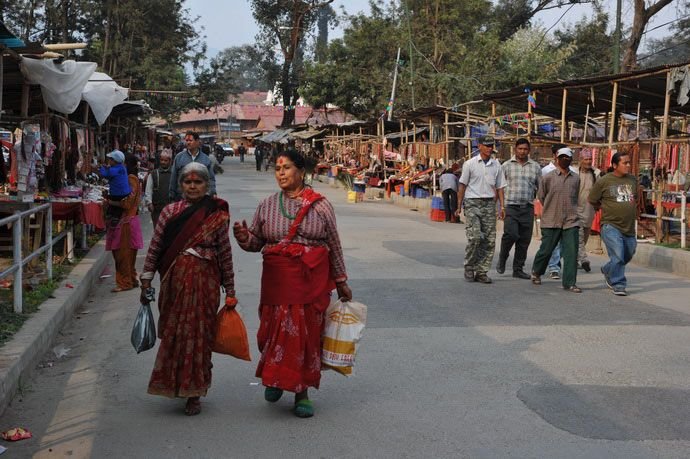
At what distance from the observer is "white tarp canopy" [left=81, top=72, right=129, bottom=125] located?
1390 centimetres

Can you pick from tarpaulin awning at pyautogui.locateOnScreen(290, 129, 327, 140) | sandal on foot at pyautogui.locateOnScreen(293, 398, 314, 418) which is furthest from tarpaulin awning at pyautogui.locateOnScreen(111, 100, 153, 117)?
tarpaulin awning at pyautogui.locateOnScreen(290, 129, 327, 140)

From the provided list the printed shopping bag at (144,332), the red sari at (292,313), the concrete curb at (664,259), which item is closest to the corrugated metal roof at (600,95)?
the concrete curb at (664,259)

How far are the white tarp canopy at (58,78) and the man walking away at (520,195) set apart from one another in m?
5.69

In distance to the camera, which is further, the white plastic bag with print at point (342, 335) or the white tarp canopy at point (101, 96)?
the white tarp canopy at point (101, 96)

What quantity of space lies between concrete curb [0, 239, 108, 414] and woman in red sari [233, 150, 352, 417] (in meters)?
1.65

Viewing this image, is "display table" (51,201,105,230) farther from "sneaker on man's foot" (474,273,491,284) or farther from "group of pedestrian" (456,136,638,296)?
"sneaker on man's foot" (474,273,491,284)

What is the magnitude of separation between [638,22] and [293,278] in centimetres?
2292

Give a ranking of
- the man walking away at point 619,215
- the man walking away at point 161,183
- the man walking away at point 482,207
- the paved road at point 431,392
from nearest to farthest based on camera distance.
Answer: the paved road at point 431,392 < the man walking away at point 619,215 < the man walking away at point 482,207 < the man walking away at point 161,183

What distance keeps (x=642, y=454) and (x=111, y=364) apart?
3.88 meters

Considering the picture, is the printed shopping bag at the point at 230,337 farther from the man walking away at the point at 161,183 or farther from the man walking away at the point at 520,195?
the man walking away at the point at 520,195

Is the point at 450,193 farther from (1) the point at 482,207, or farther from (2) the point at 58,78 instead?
(2) the point at 58,78

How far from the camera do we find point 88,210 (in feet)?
35.2

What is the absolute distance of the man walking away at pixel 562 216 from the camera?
9781 mm

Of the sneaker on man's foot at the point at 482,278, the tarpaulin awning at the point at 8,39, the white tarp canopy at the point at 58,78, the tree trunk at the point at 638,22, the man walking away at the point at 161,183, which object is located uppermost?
the tree trunk at the point at 638,22
